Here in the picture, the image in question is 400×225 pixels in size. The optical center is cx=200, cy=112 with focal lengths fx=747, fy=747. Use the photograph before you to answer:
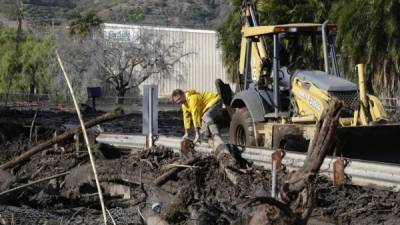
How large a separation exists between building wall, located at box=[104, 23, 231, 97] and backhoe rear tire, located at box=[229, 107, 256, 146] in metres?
50.3

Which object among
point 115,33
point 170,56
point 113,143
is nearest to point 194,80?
point 170,56

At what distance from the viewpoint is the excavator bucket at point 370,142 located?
1200cm

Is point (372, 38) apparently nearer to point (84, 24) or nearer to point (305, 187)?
point (305, 187)

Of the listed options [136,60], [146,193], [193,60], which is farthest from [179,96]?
[193,60]

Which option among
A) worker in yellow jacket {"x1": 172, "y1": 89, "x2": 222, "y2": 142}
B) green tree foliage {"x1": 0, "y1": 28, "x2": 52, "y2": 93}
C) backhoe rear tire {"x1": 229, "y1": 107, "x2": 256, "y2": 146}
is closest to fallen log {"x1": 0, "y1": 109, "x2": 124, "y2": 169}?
worker in yellow jacket {"x1": 172, "y1": 89, "x2": 222, "y2": 142}

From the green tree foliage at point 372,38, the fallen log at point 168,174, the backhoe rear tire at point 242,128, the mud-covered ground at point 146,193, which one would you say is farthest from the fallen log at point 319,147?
the green tree foliage at point 372,38

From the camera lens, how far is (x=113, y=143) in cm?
1454

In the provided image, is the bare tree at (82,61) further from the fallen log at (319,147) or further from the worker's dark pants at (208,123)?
the fallen log at (319,147)

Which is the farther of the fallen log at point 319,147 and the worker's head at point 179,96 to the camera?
the worker's head at point 179,96

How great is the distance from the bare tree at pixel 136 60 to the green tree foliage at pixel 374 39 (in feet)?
106

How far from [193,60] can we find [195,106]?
53.7 meters

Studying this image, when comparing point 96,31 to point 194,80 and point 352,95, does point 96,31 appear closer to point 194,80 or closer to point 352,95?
point 194,80

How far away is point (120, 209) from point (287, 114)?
504 cm

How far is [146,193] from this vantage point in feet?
33.6
